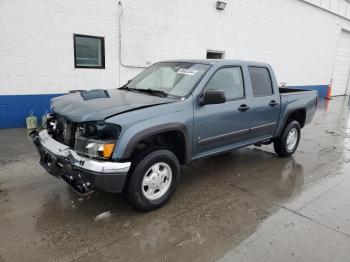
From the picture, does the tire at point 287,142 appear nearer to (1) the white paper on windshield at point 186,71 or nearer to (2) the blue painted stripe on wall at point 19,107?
(1) the white paper on windshield at point 186,71

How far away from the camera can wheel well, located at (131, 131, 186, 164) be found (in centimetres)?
375

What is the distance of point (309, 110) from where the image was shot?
6.29 metres

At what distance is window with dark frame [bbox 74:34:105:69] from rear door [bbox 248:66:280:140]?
483 centimetres

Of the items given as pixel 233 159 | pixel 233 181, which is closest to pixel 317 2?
pixel 233 159

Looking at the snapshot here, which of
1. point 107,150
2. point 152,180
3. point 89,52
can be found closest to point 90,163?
point 107,150

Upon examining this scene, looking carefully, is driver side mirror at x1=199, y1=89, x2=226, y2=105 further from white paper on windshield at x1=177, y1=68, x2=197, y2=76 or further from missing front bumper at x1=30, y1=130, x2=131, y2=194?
missing front bumper at x1=30, y1=130, x2=131, y2=194

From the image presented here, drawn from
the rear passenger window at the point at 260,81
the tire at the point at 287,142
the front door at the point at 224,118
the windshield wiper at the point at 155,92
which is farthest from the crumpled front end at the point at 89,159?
the tire at the point at 287,142

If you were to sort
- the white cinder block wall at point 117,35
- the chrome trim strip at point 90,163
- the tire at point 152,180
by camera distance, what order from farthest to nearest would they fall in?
the white cinder block wall at point 117,35 < the tire at point 152,180 < the chrome trim strip at point 90,163

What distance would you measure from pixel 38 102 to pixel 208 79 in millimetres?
5065

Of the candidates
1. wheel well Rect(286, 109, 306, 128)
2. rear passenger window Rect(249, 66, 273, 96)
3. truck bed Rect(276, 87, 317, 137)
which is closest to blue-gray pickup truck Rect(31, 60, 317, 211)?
rear passenger window Rect(249, 66, 273, 96)

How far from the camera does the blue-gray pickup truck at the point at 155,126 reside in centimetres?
318

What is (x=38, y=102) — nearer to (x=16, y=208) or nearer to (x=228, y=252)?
(x=16, y=208)

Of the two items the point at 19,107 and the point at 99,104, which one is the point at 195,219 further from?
the point at 19,107

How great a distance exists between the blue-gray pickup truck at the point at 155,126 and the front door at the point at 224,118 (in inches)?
0.5
